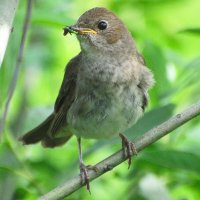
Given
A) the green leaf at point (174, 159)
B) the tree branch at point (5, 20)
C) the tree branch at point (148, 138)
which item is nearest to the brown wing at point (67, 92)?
the tree branch at point (148, 138)

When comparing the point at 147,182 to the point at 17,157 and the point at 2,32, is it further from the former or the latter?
the point at 2,32

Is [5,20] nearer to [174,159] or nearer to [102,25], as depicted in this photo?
[174,159]

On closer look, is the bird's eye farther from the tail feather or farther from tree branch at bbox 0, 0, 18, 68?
tree branch at bbox 0, 0, 18, 68

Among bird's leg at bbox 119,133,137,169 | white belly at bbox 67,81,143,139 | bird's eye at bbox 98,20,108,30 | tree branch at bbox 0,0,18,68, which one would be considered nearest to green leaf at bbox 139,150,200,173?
bird's leg at bbox 119,133,137,169

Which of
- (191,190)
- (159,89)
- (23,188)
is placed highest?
(159,89)

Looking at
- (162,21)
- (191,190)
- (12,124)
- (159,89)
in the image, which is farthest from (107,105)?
(162,21)

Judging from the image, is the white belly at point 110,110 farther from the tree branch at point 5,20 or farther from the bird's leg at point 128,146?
the tree branch at point 5,20

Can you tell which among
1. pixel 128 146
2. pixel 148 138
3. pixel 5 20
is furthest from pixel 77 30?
pixel 5 20
